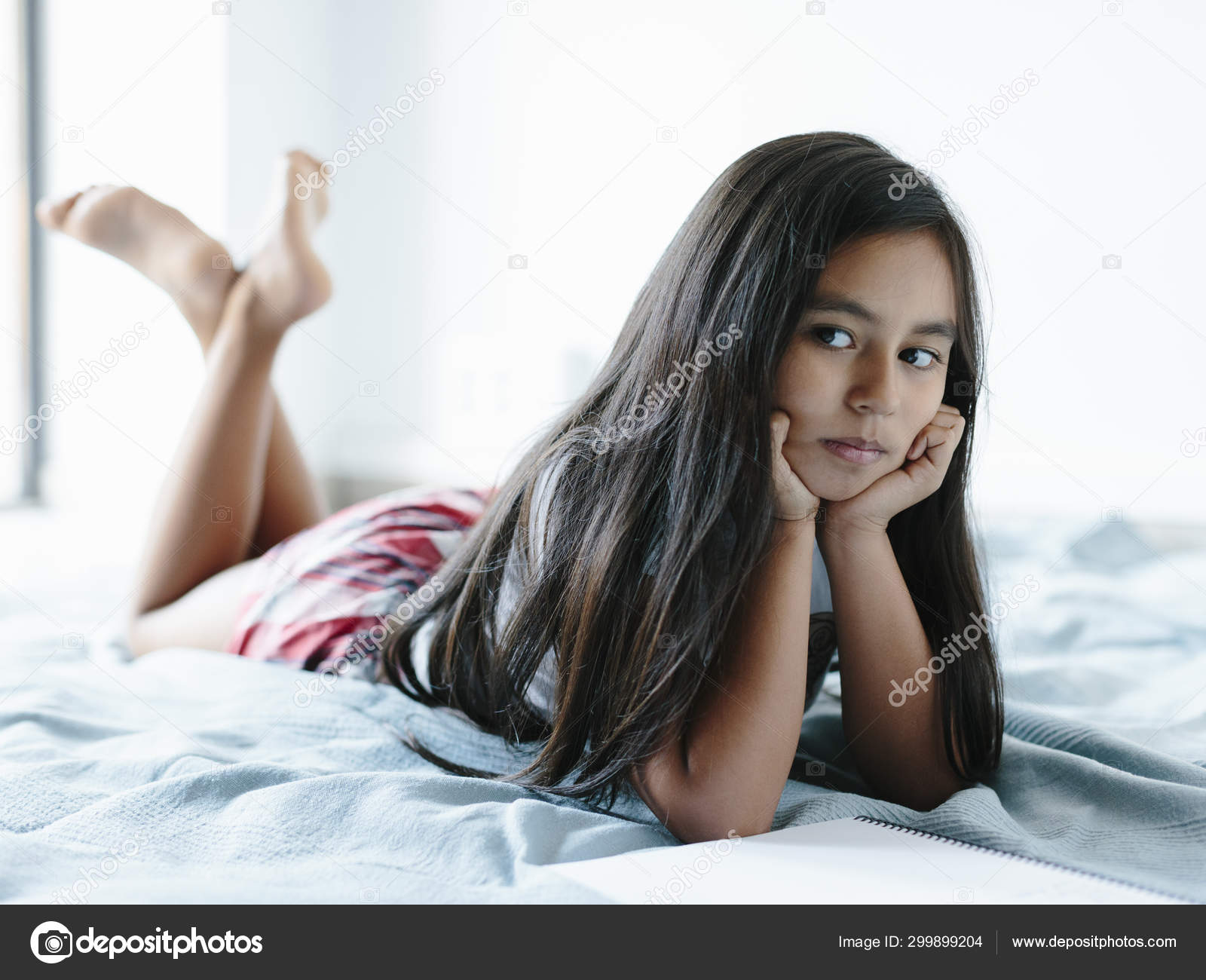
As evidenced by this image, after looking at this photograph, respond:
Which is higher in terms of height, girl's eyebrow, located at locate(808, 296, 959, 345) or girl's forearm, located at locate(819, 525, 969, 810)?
girl's eyebrow, located at locate(808, 296, 959, 345)

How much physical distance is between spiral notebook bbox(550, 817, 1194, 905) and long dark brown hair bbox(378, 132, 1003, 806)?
11 cm

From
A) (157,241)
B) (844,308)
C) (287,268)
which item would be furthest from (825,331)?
(157,241)

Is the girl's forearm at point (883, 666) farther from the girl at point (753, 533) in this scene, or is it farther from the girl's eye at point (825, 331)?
the girl's eye at point (825, 331)

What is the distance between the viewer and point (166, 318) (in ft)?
7.89

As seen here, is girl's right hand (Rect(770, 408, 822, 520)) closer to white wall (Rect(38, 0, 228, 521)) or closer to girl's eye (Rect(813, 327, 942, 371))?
girl's eye (Rect(813, 327, 942, 371))

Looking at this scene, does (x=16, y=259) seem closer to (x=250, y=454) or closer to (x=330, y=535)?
(x=250, y=454)

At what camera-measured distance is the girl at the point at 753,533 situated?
67cm

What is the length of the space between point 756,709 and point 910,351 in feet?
0.87

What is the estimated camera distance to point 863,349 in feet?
2.25
